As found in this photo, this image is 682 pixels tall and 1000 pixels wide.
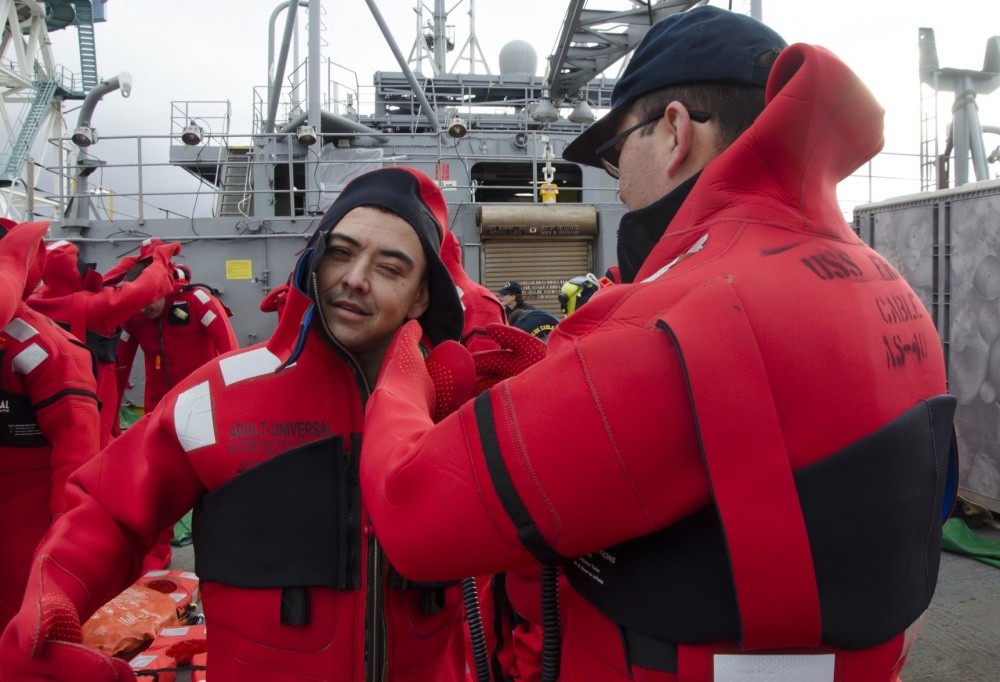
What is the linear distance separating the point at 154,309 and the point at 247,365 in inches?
222

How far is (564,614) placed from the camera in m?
1.51

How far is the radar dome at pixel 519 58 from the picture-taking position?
18.4 meters

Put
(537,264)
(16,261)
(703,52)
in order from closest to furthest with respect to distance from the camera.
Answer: (703,52) → (16,261) → (537,264)

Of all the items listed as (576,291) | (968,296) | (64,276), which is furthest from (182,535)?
(968,296)

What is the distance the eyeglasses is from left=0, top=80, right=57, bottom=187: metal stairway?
37265 millimetres

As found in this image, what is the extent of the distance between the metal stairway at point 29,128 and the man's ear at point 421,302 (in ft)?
121

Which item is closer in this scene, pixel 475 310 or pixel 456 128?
pixel 475 310

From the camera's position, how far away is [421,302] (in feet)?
6.58

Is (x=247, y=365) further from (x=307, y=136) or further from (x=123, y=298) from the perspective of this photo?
(x=307, y=136)

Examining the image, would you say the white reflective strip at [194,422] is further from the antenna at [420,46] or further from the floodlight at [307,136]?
the antenna at [420,46]

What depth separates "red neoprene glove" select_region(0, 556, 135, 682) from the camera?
142cm

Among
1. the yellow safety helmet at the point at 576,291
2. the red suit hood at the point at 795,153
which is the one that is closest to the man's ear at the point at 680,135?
the red suit hood at the point at 795,153

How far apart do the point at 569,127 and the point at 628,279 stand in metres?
15.1

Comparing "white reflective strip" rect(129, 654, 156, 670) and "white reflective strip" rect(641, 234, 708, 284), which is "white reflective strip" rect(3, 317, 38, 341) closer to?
"white reflective strip" rect(129, 654, 156, 670)
